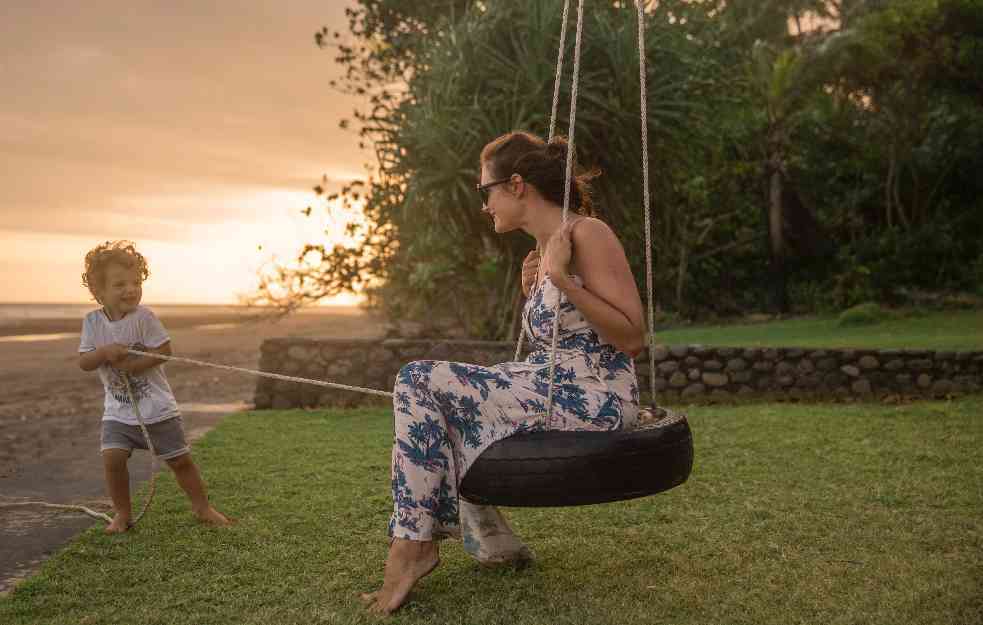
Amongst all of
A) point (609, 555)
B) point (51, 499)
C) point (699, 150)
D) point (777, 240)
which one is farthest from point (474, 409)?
point (777, 240)

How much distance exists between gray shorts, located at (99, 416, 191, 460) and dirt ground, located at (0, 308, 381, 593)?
472 mm

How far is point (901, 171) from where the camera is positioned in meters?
16.2

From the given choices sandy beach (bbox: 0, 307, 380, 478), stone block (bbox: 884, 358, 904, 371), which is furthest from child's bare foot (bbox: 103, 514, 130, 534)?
stone block (bbox: 884, 358, 904, 371)

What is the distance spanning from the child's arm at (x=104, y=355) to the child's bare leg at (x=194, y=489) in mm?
547

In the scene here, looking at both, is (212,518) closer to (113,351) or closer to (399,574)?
(113,351)

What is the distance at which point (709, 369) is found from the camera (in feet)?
28.3

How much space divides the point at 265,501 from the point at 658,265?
1172 cm

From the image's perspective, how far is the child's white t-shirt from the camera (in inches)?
158

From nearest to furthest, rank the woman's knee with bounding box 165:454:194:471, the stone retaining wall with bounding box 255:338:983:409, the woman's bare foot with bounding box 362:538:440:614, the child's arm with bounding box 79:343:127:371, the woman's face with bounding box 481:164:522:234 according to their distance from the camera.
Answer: the woman's bare foot with bounding box 362:538:440:614 < the woman's face with bounding box 481:164:522:234 < the child's arm with bounding box 79:343:127:371 < the woman's knee with bounding box 165:454:194:471 < the stone retaining wall with bounding box 255:338:983:409

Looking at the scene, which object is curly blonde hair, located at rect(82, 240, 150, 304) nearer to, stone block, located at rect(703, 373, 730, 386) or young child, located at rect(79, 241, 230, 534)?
young child, located at rect(79, 241, 230, 534)

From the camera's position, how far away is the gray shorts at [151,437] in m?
4.01

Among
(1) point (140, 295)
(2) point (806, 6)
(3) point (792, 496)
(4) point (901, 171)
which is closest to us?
(1) point (140, 295)

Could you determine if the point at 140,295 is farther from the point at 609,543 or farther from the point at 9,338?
the point at 9,338

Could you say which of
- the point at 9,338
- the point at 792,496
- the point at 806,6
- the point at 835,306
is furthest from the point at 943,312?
the point at 9,338
